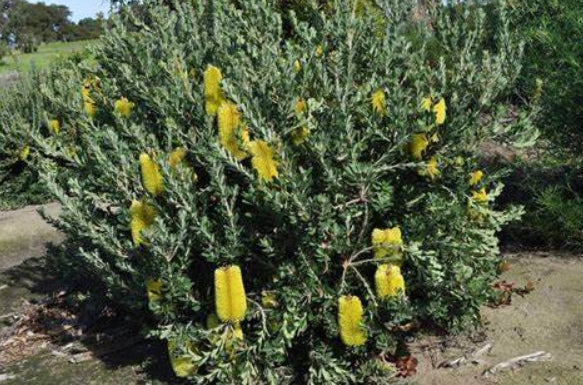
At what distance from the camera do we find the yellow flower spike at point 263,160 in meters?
3.48

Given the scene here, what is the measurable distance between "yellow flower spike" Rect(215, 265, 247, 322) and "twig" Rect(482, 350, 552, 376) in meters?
1.35

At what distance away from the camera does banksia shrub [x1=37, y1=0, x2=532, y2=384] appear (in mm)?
3492

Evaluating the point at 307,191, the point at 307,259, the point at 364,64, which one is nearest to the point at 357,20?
the point at 364,64

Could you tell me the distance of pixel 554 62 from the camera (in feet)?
18.1

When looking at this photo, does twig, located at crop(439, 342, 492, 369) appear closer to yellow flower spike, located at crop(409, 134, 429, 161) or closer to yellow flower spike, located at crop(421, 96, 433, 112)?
yellow flower spike, located at crop(409, 134, 429, 161)

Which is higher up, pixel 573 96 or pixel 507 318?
pixel 573 96

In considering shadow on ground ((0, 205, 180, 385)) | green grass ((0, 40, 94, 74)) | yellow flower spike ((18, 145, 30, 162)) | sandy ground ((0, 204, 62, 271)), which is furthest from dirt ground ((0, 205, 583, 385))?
green grass ((0, 40, 94, 74))

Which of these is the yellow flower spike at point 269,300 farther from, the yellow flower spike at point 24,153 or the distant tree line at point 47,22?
the distant tree line at point 47,22

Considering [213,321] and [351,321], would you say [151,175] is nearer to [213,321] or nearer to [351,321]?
[213,321]

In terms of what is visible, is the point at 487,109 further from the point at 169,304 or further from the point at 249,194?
the point at 169,304

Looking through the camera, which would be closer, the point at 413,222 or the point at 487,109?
the point at 413,222

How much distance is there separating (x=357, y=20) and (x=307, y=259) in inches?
55.5

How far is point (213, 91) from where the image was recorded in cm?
383

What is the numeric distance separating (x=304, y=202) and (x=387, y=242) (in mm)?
508
